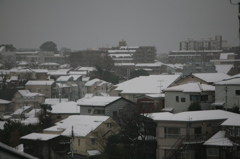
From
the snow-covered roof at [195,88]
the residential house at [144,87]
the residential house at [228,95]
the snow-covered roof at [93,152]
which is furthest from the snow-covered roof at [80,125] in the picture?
the residential house at [144,87]

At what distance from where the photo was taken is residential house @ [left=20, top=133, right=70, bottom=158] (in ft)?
35.1

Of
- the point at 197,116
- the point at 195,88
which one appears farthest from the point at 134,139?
the point at 195,88

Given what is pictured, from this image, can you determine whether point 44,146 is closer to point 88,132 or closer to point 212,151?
point 88,132

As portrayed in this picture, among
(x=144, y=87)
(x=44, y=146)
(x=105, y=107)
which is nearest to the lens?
(x=44, y=146)

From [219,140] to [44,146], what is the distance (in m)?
4.62

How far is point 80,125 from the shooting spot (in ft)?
38.2

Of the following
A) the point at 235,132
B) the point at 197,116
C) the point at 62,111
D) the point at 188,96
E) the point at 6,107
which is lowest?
the point at 6,107

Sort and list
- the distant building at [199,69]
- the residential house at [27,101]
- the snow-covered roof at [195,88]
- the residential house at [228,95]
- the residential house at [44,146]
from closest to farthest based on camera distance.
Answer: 1. the residential house at [44,146]
2. the residential house at [228,95]
3. the snow-covered roof at [195,88]
4. the residential house at [27,101]
5. the distant building at [199,69]

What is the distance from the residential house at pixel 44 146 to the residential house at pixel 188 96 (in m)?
3.61

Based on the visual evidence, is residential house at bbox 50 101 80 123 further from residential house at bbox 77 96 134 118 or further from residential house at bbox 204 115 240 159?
residential house at bbox 204 115 240 159

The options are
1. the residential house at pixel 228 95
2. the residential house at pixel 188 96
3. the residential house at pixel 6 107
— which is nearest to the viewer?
the residential house at pixel 228 95

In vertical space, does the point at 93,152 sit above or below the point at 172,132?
below

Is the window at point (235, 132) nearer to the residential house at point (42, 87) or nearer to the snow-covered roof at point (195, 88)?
the snow-covered roof at point (195, 88)

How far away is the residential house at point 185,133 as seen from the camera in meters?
8.99
